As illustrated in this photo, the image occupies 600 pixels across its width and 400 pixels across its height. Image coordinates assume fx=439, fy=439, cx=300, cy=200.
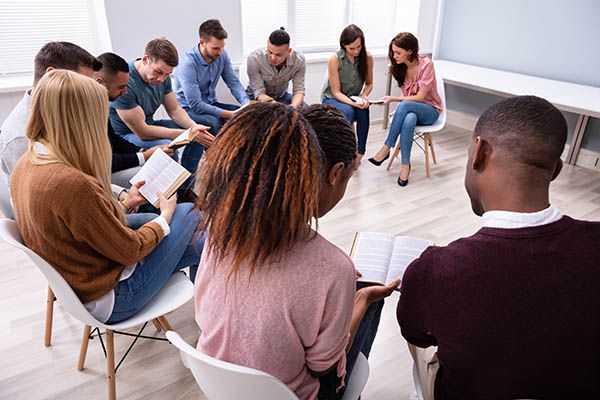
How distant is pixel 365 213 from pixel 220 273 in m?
2.21

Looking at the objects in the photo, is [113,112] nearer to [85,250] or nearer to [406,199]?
[85,250]

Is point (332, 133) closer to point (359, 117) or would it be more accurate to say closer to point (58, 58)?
point (58, 58)

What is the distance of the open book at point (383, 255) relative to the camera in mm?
1381

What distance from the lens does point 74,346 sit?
1889 mm

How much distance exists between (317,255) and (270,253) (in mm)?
93

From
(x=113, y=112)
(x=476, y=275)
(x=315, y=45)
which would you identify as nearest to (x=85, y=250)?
(x=476, y=275)

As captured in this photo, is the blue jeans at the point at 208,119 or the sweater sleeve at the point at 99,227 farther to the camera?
the blue jeans at the point at 208,119

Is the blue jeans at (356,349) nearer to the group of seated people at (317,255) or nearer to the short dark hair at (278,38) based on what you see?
the group of seated people at (317,255)

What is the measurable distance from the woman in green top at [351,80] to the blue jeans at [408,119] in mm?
297

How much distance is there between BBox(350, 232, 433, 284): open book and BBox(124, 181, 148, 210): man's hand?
0.90 meters

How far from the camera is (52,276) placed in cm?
121

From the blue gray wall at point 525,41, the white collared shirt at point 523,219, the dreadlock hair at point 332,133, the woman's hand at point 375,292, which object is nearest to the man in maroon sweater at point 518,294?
the white collared shirt at point 523,219

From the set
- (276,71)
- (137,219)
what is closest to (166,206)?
(137,219)

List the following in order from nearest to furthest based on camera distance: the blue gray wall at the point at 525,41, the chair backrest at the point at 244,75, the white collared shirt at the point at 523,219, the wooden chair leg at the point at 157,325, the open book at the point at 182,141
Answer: the white collared shirt at the point at 523,219
the wooden chair leg at the point at 157,325
the open book at the point at 182,141
the chair backrest at the point at 244,75
the blue gray wall at the point at 525,41
